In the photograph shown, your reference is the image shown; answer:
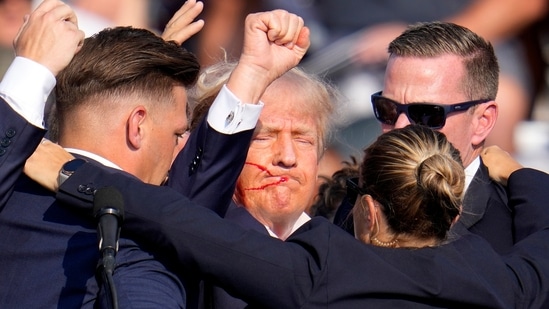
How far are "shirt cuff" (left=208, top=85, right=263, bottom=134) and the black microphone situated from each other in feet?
1.27

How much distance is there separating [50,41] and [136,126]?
0.35 m

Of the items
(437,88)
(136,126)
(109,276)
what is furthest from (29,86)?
(437,88)

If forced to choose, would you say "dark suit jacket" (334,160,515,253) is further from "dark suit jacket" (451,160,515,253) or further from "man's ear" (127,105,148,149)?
"man's ear" (127,105,148,149)

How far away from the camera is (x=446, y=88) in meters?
3.56

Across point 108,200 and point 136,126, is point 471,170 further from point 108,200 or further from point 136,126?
point 108,200

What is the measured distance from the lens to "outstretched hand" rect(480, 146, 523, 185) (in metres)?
3.43

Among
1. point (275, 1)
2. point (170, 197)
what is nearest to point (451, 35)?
point (170, 197)

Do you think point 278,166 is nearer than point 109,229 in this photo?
No

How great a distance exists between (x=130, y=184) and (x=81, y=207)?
129 millimetres

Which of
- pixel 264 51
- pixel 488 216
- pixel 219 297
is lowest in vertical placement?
pixel 219 297

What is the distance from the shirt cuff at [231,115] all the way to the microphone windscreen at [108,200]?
39 cm

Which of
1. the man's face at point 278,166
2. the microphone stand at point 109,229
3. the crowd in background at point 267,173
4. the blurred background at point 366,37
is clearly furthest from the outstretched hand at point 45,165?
the blurred background at point 366,37

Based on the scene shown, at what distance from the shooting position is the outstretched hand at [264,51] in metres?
2.82

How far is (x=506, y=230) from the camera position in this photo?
10.5ft
